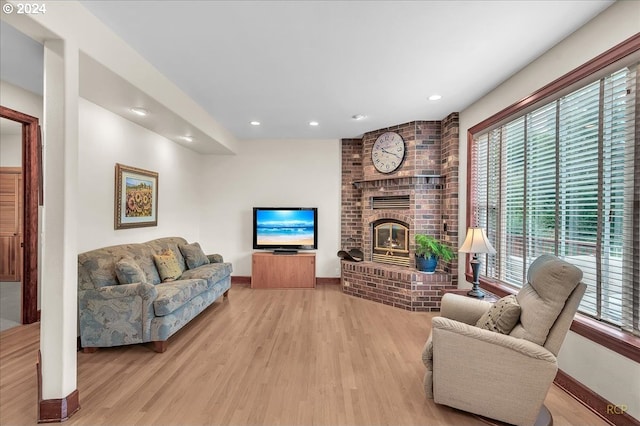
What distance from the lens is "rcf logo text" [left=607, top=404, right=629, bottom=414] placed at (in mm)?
1753

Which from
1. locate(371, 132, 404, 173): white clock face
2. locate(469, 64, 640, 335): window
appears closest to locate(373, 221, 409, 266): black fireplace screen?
locate(371, 132, 404, 173): white clock face

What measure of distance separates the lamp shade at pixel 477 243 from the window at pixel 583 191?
0.35 m

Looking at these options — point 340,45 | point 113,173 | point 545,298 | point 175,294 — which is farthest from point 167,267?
point 545,298

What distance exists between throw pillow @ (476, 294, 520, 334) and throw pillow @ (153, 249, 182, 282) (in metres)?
3.30

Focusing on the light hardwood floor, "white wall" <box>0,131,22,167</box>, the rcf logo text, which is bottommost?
the light hardwood floor

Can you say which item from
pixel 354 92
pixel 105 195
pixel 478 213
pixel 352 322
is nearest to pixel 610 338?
pixel 478 213

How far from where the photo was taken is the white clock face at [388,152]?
14.5 ft

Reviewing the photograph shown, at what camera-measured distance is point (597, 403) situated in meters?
1.90

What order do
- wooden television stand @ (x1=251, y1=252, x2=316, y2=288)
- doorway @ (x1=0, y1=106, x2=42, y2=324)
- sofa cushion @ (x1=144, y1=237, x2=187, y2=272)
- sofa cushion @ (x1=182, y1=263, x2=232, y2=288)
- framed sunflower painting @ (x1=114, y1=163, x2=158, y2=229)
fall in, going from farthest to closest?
1. wooden television stand @ (x1=251, y1=252, x2=316, y2=288)
2. sofa cushion @ (x1=144, y1=237, x2=187, y2=272)
3. sofa cushion @ (x1=182, y1=263, x2=232, y2=288)
4. framed sunflower painting @ (x1=114, y1=163, x2=158, y2=229)
5. doorway @ (x1=0, y1=106, x2=42, y2=324)

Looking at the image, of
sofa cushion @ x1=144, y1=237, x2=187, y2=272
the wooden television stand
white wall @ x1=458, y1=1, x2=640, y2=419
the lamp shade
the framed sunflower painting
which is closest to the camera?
white wall @ x1=458, y1=1, x2=640, y2=419

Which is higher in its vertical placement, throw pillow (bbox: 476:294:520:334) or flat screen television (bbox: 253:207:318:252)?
flat screen television (bbox: 253:207:318:252)

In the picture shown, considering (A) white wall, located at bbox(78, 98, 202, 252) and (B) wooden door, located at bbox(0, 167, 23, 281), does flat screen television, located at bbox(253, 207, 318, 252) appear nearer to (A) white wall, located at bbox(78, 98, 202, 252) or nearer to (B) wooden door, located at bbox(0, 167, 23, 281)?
(A) white wall, located at bbox(78, 98, 202, 252)

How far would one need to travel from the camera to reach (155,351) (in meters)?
2.71

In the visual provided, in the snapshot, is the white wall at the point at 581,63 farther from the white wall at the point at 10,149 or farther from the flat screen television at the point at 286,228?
the white wall at the point at 10,149
